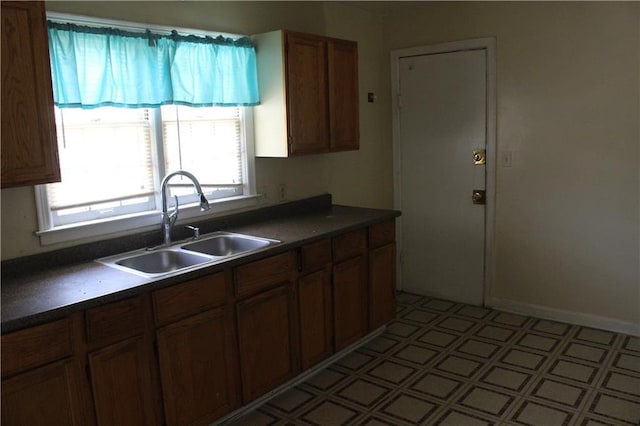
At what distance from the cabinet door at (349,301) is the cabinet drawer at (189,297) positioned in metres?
0.91

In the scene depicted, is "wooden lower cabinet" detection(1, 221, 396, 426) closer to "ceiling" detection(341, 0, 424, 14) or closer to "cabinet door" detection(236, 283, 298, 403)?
"cabinet door" detection(236, 283, 298, 403)

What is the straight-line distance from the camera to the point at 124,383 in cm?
225

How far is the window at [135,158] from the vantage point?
2.63 metres

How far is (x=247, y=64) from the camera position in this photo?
3.33m

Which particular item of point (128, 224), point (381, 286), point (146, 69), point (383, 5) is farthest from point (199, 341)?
point (383, 5)

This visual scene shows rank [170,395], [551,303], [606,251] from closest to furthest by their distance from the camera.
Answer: [170,395] < [606,251] < [551,303]

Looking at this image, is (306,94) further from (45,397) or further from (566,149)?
(45,397)

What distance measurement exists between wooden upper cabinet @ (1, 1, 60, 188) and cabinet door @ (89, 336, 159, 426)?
779 mm

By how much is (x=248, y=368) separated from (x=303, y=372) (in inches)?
19.4

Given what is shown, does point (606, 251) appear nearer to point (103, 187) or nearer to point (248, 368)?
point (248, 368)

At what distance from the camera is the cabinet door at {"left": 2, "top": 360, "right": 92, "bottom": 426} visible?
191 centimetres

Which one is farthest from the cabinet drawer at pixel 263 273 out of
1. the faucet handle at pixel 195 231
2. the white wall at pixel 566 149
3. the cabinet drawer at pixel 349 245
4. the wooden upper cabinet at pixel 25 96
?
the white wall at pixel 566 149

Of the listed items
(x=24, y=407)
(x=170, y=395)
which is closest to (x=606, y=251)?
(x=170, y=395)

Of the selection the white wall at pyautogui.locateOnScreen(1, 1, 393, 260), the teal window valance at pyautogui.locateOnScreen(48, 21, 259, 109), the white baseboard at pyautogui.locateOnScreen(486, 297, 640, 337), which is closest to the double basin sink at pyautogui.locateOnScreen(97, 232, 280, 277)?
the white wall at pyautogui.locateOnScreen(1, 1, 393, 260)
